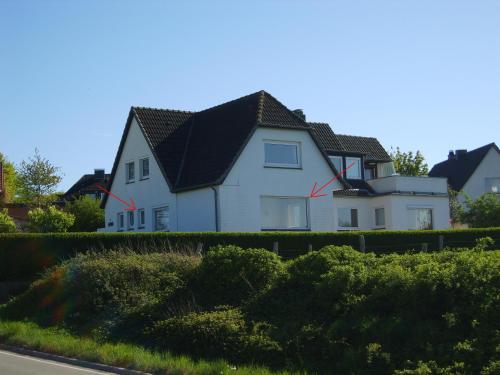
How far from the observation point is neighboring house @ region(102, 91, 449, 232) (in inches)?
1251

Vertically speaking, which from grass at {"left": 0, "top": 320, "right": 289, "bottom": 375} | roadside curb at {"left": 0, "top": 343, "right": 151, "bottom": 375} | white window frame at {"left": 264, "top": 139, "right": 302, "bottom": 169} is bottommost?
roadside curb at {"left": 0, "top": 343, "right": 151, "bottom": 375}

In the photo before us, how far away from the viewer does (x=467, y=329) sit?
37.3ft

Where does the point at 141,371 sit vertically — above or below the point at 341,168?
below

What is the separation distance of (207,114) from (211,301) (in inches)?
858

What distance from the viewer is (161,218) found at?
35.1 metres

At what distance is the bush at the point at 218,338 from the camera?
12633 mm

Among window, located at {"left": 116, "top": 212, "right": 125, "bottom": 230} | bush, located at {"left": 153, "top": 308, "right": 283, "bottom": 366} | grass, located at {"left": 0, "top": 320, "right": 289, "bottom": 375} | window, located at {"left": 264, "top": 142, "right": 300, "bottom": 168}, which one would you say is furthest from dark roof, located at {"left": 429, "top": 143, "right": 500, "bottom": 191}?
bush, located at {"left": 153, "top": 308, "right": 283, "bottom": 366}

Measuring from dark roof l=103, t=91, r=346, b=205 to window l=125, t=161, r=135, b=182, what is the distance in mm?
1003

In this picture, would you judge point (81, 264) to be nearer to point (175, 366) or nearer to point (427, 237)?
point (175, 366)

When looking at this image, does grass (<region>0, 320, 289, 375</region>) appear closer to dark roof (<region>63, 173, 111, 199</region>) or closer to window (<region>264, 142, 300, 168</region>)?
window (<region>264, 142, 300, 168</region>)

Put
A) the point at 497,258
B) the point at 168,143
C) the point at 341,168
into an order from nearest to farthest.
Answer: the point at 497,258, the point at 168,143, the point at 341,168

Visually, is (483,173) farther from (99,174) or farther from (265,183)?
(99,174)

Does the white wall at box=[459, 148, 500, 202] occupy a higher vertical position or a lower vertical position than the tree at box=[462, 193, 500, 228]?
higher

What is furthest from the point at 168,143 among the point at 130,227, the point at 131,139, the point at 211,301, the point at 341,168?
the point at 211,301
